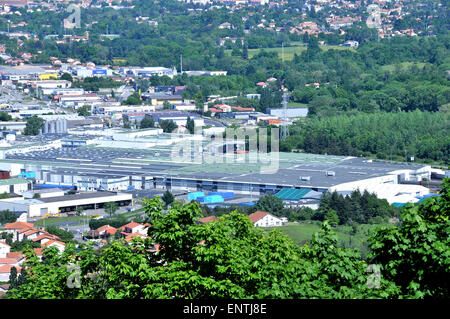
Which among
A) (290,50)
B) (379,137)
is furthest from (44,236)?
(290,50)

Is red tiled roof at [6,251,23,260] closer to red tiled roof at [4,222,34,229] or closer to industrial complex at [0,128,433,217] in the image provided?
red tiled roof at [4,222,34,229]

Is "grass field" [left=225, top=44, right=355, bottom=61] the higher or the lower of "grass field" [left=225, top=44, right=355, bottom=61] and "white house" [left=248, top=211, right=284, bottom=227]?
the higher

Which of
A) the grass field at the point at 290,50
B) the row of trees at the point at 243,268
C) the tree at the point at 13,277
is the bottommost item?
the tree at the point at 13,277

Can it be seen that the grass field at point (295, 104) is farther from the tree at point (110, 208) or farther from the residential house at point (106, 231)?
the residential house at point (106, 231)

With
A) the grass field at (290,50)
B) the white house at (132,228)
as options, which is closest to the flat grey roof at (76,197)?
the white house at (132,228)

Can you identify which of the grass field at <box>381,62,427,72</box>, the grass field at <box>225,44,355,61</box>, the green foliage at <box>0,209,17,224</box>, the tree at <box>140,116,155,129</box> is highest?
the grass field at <box>225,44,355,61</box>

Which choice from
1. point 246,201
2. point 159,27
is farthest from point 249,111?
point 159,27

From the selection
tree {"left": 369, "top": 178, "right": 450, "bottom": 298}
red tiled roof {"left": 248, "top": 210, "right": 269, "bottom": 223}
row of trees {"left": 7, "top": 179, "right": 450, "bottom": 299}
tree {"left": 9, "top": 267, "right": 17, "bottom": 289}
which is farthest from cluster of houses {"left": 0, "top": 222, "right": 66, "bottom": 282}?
tree {"left": 369, "top": 178, "right": 450, "bottom": 298}
